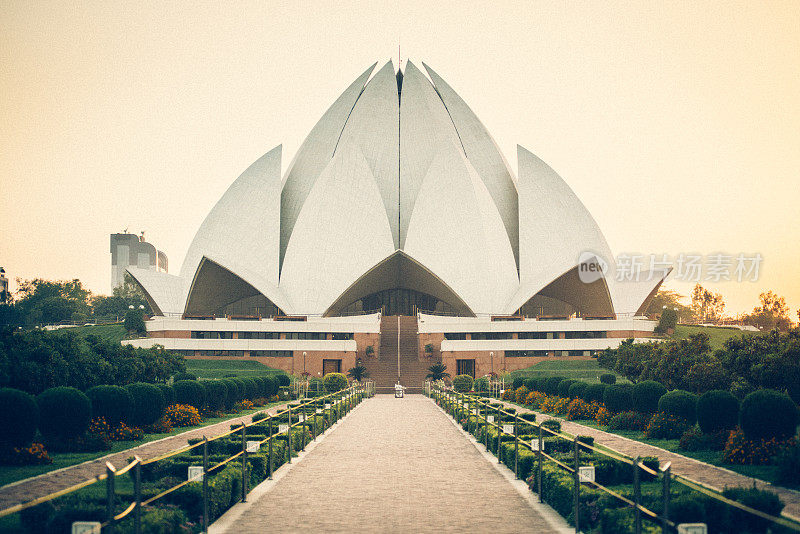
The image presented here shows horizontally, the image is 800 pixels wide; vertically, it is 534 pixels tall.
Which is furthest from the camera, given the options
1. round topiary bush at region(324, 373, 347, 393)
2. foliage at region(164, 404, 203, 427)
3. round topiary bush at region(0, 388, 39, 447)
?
round topiary bush at region(324, 373, 347, 393)

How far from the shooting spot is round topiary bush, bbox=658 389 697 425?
51.1 feet

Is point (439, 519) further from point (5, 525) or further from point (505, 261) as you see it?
point (505, 261)

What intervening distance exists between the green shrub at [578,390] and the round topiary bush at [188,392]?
11.3 metres

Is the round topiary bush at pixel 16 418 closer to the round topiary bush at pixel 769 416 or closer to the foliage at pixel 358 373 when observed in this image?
the round topiary bush at pixel 769 416

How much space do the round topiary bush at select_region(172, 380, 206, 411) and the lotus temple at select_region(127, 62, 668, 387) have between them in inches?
1003

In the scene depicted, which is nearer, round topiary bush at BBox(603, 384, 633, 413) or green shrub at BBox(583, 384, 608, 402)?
round topiary bush at BBox(603, 384, 633, 413)

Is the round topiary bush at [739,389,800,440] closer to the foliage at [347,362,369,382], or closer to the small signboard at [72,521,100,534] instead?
the small signboard at [72,521,100,534]

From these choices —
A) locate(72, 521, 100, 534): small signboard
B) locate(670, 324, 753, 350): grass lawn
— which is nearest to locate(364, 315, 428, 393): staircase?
locate(670, 324, 753, 350): grass lawn

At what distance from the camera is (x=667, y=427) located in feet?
51.6

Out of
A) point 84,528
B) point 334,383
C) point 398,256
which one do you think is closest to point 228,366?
point 334,383

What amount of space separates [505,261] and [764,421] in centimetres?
4157

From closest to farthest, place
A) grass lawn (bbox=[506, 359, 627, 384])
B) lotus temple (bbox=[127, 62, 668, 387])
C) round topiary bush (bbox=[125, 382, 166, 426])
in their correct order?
round topiary bush (bbox=[125, 382, 166, 426]) < grass lawn (bbox=[506, 359, 627, 384]) < lotus temple (bbox=[127, 62, 668, 387])

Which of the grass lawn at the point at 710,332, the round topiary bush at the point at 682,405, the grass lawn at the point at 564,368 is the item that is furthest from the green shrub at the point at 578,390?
the grass lawn at the point at 710,332

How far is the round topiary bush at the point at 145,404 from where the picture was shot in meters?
16.3
